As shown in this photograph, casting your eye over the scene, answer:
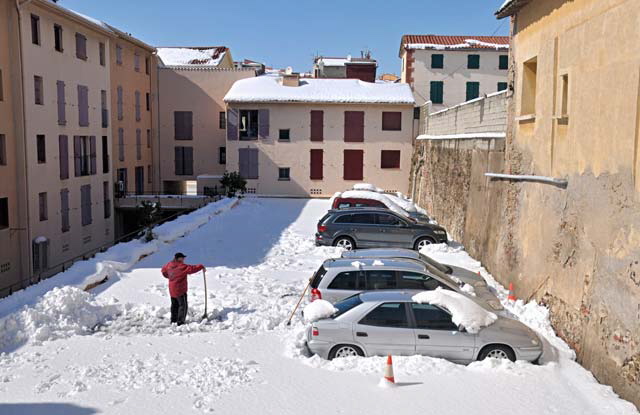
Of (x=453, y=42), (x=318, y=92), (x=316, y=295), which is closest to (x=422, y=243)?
(x=316, y=295)

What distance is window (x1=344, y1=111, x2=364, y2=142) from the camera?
1559 inches

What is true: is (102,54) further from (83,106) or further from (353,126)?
(353,126)

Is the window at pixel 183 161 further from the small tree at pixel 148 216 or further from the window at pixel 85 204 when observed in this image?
the window at pixel 85 204

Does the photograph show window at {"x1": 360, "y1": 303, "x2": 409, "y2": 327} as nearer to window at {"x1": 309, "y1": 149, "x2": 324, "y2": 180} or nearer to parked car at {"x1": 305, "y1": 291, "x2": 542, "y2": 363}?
parked car at {"x1": 305, "y1": 291, "x2": 542, "y2": 363}

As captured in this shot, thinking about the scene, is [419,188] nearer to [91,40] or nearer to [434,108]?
[434,108]

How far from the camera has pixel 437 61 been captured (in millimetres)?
47469

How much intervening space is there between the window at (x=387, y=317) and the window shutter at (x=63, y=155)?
79.9 ft

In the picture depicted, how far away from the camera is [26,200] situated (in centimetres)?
2692

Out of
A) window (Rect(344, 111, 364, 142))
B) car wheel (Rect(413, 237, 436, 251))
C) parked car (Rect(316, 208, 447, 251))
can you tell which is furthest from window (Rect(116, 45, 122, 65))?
car wheel (Rect(413, 237, 436, 251))

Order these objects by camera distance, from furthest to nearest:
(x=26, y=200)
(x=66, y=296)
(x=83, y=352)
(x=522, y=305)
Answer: (x=26, y=200) → (x=522, y=305) → (x=66, y=296) → (x=83, y=352)

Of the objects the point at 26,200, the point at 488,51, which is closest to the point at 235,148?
the point at 26,200

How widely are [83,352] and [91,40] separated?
28206mm

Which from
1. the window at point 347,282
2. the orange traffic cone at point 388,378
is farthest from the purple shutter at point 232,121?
the orange traffic cone at point 388,378

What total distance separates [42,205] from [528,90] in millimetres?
22198
